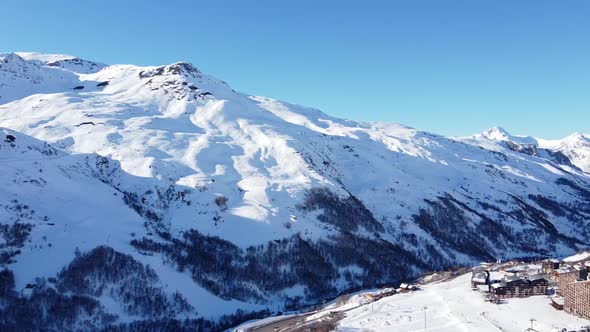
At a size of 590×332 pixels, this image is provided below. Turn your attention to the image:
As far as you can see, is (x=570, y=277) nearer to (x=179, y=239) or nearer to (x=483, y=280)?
(x=483, y=280)

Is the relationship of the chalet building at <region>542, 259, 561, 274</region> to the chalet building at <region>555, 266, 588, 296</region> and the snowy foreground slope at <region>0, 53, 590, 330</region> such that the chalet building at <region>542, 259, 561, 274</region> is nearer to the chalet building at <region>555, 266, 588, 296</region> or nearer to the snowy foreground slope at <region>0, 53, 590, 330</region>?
the chalet building at <region>555, 266, 588, 296</region>

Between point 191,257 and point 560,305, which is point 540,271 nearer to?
point 560,305

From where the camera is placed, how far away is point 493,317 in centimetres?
9119

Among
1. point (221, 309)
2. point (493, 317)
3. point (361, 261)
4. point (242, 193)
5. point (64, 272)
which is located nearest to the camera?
point (493, 317)

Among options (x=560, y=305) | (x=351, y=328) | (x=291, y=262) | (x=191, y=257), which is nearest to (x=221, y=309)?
(x=191, y=257)

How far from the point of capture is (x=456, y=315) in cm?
9362

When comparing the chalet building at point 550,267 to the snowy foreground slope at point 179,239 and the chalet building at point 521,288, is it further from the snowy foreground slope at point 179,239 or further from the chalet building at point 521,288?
the snowy foreground slope at point 179,239

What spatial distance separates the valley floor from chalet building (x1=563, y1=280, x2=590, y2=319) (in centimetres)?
158

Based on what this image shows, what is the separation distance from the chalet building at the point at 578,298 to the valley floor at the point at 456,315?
1580 millimetres

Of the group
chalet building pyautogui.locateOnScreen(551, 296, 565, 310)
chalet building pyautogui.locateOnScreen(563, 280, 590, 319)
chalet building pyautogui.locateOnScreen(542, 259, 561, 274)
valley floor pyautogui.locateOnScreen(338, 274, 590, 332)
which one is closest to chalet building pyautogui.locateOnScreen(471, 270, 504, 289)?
valley floor pyautogui.locateOnScreen(338, 274, 590, 332)

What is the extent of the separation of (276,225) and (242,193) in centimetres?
2287

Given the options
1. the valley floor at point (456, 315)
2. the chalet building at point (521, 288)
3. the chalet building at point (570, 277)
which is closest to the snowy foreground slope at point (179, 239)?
the valley floor at point (456, 315)

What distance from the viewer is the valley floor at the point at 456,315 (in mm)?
86250

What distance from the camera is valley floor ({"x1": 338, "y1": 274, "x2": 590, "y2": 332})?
8625 centimetres
